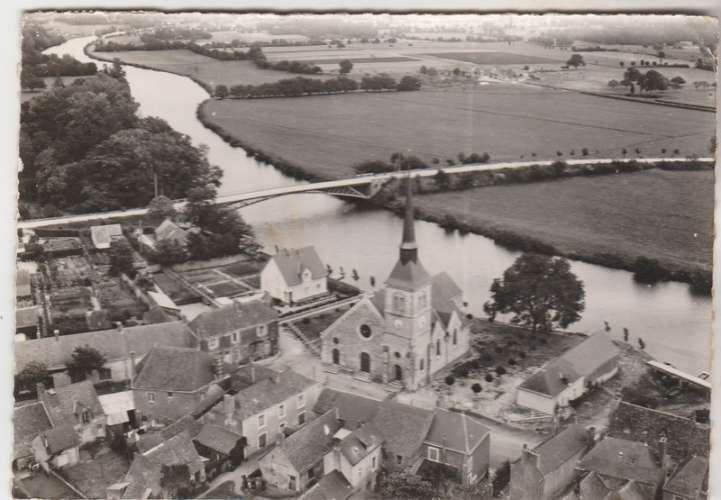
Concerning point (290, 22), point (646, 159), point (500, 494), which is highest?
point (290, 22)

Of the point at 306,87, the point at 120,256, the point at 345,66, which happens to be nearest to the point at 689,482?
the point at 345,66

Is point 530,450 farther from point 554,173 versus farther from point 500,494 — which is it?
point 554,173

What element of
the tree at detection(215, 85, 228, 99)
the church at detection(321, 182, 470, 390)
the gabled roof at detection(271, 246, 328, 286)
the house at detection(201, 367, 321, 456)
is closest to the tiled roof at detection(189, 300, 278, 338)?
the gabled roof at detection(271, 246, 328, 286)

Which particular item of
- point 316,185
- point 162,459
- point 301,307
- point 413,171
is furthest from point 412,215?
point 162,459

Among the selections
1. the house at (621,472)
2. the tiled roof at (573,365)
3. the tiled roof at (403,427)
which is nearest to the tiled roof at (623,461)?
the house at (621,472)

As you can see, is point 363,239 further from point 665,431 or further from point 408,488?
point 665,431

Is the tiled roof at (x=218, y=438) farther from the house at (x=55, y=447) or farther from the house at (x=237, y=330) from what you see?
the house at (x=55, y=447)
